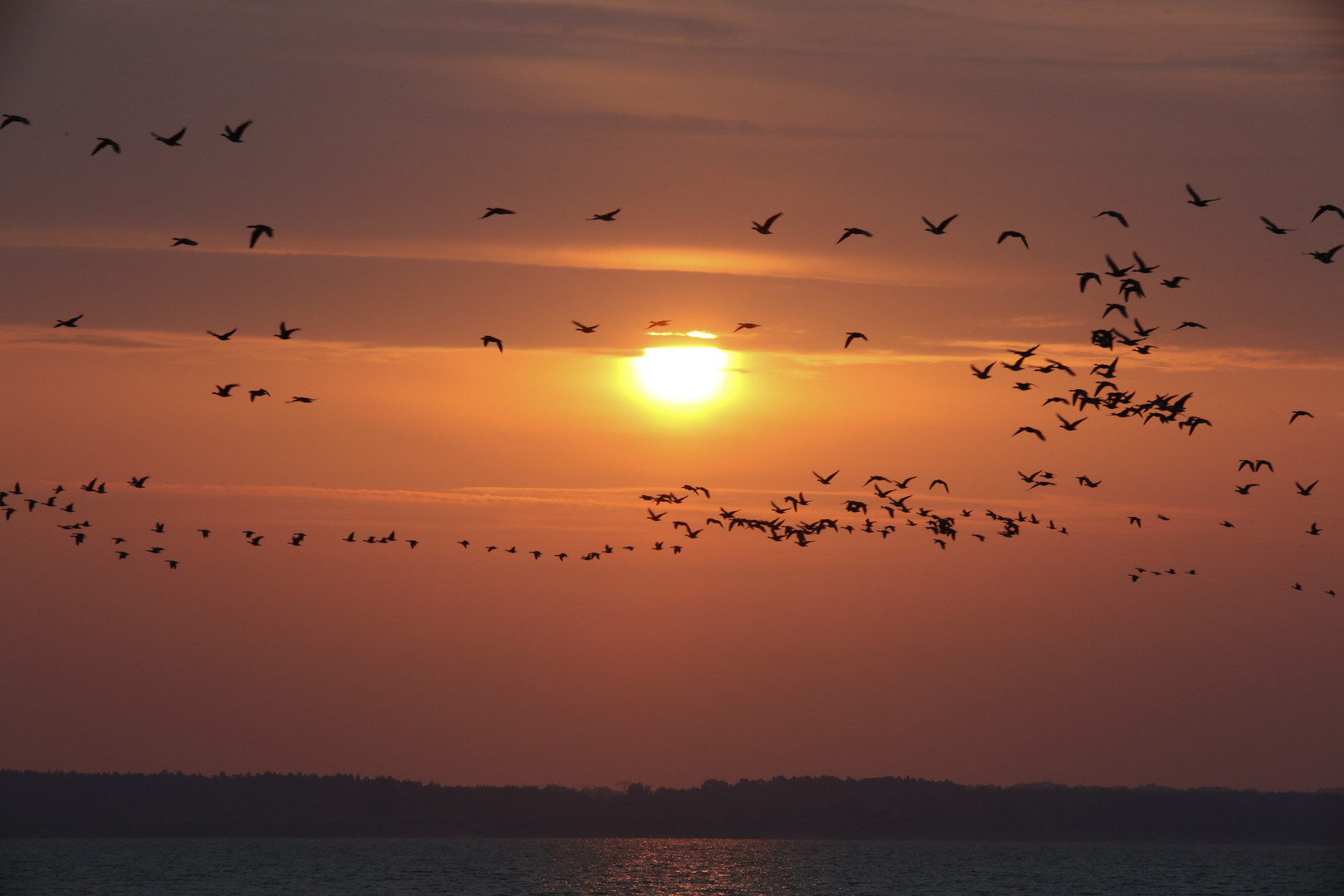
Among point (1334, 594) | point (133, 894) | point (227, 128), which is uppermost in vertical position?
point (227, 128)

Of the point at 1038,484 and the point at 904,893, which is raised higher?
the point at 1038,484

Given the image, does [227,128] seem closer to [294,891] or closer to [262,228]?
[262,228]

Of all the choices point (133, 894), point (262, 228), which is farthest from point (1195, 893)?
point (262, 228)

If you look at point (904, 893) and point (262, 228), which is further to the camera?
point (904, 893)

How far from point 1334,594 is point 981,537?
55.9 feet

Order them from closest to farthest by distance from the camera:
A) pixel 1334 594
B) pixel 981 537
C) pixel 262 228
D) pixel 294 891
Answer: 1. pixel 262 228
2. pixel 1334 594
3. pixel 981 537
4. pixel 294 891

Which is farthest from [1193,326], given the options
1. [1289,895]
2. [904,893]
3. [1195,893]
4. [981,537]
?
[1289,895]

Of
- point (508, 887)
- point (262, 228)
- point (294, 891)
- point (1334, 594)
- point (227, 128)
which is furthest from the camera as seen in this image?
point (508, 887)

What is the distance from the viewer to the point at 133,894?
18100 cm

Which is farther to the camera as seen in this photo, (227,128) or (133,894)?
(133,894)

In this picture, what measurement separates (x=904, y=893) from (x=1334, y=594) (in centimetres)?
13053

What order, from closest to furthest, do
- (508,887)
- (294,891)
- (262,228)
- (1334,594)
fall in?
1. (262,228)
2. (1334,594)
3. (294,891)
4. (508,887)

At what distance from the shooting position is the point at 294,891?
590ft

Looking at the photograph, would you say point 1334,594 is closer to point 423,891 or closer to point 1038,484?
point 1038,484
